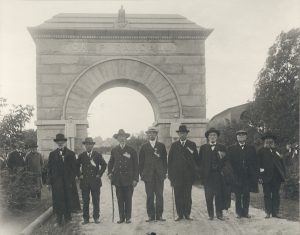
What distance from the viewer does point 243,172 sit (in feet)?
28.1

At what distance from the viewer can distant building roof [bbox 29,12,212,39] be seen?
13.4 m

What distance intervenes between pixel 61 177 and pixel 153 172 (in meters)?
1.82

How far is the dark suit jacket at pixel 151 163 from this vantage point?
27.4 ft

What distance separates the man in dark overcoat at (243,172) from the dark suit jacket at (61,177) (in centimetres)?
325

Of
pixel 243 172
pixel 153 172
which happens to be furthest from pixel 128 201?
pixel 243 172

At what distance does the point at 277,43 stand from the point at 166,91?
14708mm

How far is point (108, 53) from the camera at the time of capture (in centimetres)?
1355

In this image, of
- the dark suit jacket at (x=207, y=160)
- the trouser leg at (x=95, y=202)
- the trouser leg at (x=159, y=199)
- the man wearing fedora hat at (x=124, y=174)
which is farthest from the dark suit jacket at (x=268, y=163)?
the trouser leg at (x=95, y=202)

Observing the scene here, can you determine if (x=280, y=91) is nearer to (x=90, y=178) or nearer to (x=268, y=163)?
(x=268, y=163)

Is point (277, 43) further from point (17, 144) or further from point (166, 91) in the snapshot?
point (17, 144)

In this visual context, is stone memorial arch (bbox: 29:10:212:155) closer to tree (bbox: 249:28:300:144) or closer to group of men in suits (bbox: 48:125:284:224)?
group of men in suits (bbox: 48:125:284:224)

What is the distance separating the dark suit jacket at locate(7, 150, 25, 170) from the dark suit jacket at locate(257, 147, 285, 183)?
6066 mm

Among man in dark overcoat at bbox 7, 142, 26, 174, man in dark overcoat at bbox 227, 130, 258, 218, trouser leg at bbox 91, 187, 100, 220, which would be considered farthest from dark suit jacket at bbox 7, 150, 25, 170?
man in dark overcoat at bbox 227, 130, 258, 218

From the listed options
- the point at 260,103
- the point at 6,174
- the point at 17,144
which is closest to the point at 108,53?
the point at 17,144
